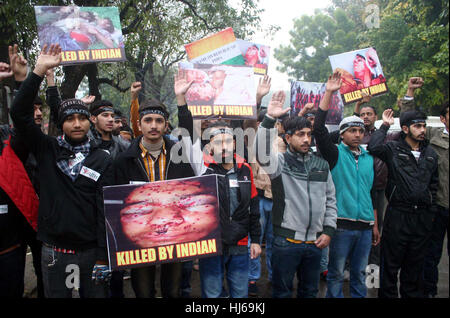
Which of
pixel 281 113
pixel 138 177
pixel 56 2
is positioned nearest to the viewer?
pixel 138 177

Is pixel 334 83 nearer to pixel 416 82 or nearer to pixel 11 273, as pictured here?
pixel 416 82

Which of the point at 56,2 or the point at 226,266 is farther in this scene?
the point at 56,2

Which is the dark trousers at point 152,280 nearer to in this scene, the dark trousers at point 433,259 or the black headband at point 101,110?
the black headband at point 101,110

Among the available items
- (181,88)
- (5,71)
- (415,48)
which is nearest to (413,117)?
(181,88)

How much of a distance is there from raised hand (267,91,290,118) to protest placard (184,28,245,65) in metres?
1.65

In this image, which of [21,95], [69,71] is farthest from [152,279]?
[69,71]

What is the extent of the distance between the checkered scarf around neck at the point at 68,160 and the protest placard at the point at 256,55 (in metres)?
3.54

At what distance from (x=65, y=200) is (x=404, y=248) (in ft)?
10.9

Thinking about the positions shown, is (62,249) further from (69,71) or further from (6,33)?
(69,71)

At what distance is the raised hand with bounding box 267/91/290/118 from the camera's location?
3.25 meters

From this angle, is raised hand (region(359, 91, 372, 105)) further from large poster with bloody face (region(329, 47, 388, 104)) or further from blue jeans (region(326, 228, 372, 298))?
blue jeans (region(326, 228, 372, 298))

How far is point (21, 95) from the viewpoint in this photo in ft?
8.30

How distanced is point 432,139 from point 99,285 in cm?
407

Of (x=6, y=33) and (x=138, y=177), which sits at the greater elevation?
(x=6, y=33)
